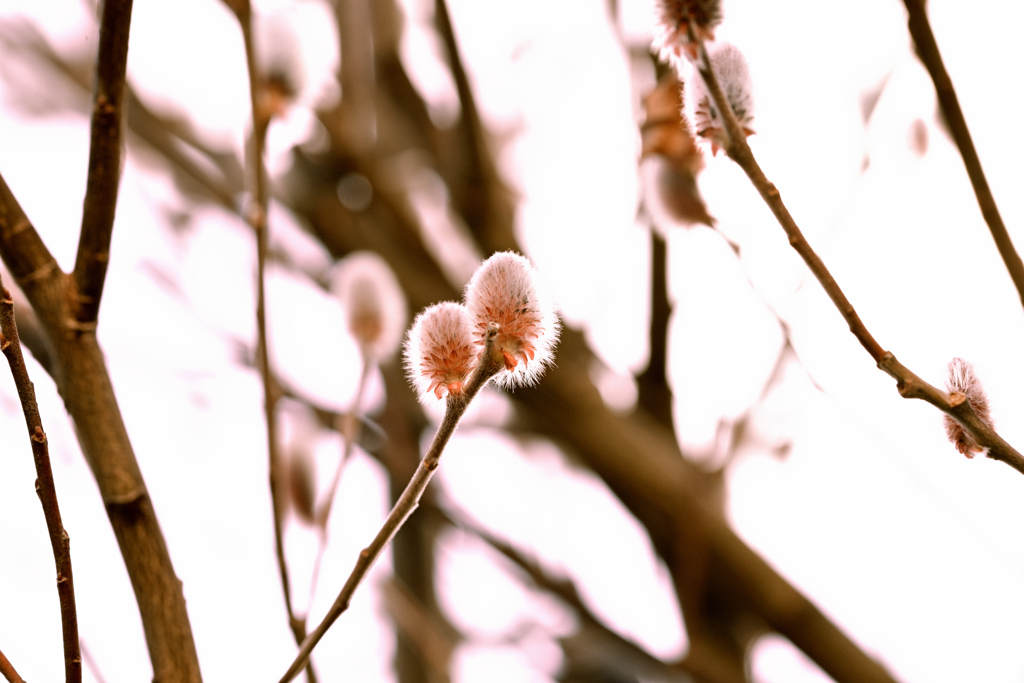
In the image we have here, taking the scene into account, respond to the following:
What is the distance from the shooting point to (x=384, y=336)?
28.1 inches

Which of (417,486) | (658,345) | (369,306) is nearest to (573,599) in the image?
(658,345)

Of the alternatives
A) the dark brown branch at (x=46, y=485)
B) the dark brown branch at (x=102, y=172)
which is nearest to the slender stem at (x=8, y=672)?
the dark brown branch at (x=46, y=485)

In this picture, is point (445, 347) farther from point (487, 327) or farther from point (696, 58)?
point (696, 58)

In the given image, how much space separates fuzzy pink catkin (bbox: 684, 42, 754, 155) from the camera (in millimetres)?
340

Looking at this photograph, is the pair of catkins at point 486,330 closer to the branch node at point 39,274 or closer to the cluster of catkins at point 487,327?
the cluster of catkins at point 487,327

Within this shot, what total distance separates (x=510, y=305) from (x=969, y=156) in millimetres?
222

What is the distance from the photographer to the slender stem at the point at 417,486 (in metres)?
0.30

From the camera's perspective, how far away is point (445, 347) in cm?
36

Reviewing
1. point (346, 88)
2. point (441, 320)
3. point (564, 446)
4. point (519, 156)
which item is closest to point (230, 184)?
point (346, 88)

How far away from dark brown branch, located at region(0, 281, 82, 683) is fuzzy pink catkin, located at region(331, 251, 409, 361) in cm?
41

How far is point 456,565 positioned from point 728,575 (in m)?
0.60

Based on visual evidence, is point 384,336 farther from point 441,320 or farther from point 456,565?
point 456,565

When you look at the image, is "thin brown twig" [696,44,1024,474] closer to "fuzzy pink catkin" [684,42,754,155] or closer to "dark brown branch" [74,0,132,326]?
"fuzzy pink catkin" [684,42,754,155]

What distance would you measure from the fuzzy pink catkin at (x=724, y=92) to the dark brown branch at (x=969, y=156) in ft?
0.25
